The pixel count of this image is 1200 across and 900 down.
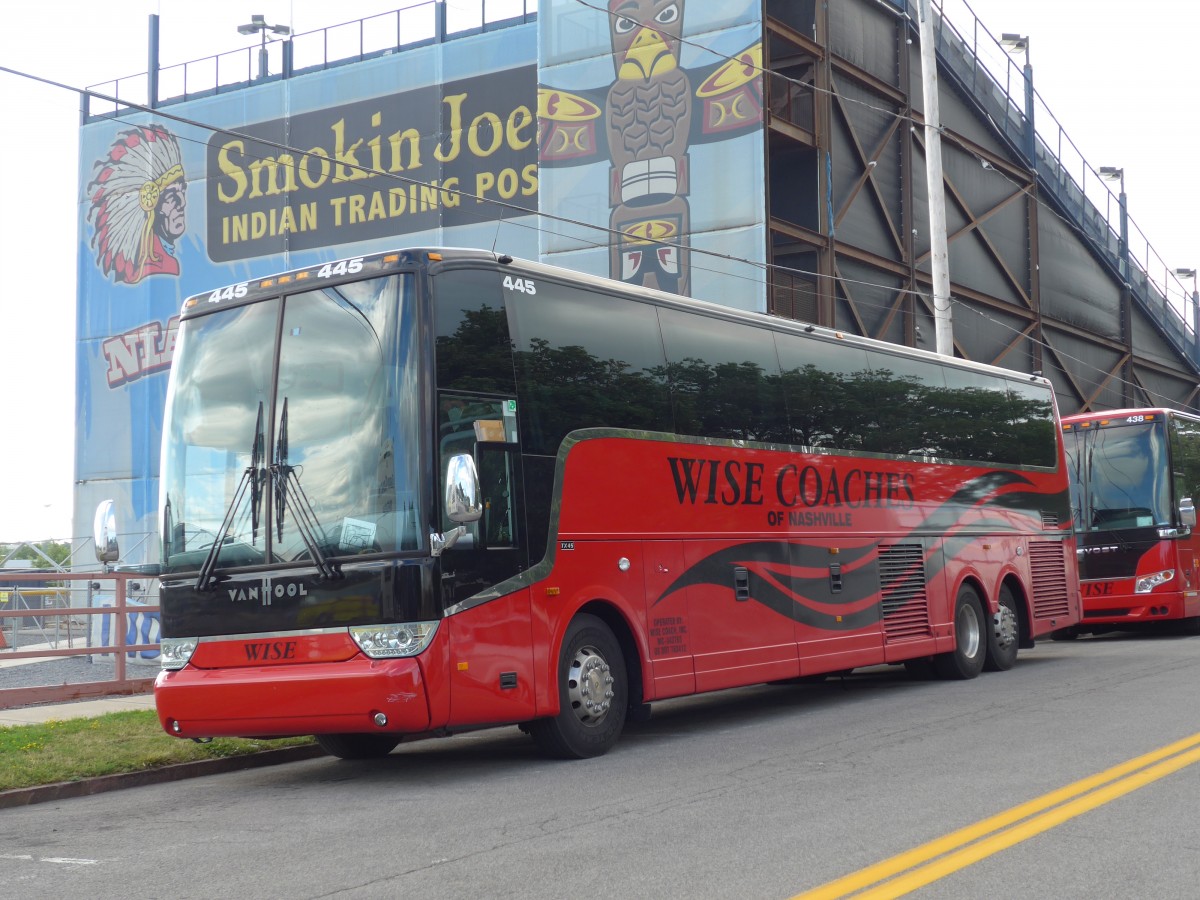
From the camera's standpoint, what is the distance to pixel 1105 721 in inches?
435

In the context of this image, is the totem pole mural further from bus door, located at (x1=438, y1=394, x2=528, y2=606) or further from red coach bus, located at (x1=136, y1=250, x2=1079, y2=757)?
bus door, located at (x1=438, y1=394, x2=528, y2=606)

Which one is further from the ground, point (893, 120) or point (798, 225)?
point (893, 120)

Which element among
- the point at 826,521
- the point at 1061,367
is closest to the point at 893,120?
the point at 1061,367

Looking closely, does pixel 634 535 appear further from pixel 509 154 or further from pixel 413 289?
pixel 509 154

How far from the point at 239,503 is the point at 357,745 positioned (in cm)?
251

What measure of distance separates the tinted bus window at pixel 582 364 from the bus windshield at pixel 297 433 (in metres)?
1.13

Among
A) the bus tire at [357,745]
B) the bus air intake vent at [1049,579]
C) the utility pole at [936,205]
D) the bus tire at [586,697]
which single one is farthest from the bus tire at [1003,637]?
the bus tire at [357,745]

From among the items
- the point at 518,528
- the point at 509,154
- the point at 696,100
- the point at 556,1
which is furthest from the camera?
the point at 509,154

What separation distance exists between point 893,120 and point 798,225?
4377 millimetres

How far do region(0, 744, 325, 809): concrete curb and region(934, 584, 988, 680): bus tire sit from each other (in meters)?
7.77

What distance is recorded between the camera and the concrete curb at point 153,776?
9641mm

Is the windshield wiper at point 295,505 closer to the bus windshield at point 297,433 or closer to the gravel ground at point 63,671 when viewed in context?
the bus windshield at point 297,433

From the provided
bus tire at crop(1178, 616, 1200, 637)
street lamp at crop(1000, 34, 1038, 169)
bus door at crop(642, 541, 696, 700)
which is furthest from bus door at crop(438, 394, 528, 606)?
street lamp at crop(1000, 34, 1038, 169)

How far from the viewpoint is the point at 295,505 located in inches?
383
